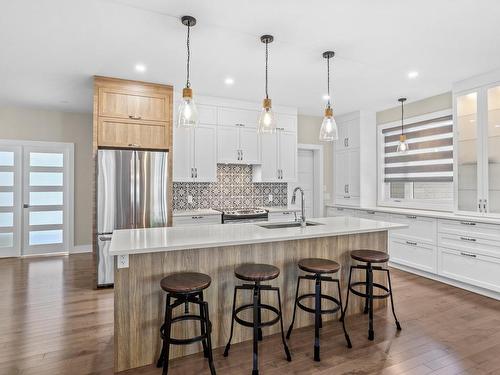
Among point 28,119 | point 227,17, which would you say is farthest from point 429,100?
point 28,119

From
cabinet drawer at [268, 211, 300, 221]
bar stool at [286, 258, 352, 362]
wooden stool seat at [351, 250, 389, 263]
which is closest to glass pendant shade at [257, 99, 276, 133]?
bar stool at [286, 258, 352, 362]

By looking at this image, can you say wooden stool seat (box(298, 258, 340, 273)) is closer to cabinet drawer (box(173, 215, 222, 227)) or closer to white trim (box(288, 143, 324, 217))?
cabinet drawer (box(173, 215, 222, 227))

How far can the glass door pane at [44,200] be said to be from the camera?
18.1ft

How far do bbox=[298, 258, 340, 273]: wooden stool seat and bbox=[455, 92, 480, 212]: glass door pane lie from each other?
2601 millimetres

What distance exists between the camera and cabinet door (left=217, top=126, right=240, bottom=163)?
4871 mm

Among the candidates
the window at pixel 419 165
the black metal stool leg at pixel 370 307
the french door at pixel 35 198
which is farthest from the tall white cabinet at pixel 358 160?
the french door at pixel 35 198

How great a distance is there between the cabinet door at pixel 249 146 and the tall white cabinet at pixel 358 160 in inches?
75.3

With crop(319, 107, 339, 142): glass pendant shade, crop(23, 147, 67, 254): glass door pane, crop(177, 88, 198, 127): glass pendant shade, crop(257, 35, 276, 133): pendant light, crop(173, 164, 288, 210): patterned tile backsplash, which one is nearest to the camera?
crop(177, 88, 198, 127): glass pendant shade

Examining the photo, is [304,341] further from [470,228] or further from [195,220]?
[470,228]

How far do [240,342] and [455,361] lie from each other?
1.63 metres

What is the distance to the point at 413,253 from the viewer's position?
14.7 ft

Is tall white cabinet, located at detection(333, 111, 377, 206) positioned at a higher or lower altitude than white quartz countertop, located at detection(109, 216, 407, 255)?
higher

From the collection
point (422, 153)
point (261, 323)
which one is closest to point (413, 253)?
point (422, 153)

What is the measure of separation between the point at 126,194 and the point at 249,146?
6.96ft
